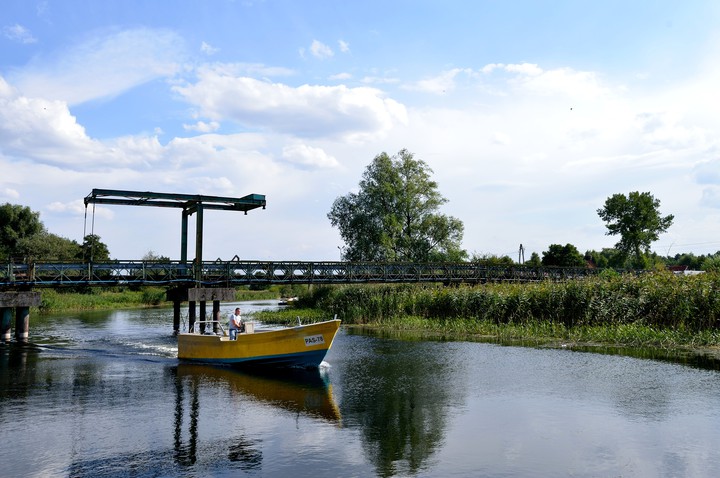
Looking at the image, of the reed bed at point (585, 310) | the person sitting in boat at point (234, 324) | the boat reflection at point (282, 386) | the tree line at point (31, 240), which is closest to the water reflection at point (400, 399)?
the boat reflection at point (282, 386)

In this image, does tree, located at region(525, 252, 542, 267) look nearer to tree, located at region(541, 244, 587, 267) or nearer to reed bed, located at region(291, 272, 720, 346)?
tree, located at region(541, 244, 587, 267)

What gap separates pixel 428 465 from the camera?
11.7 m

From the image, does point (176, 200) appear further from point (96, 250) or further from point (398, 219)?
point (96, 250)

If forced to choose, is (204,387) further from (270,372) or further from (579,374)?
(579,374)

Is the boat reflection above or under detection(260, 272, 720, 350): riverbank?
under

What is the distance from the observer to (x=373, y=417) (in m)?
15.6

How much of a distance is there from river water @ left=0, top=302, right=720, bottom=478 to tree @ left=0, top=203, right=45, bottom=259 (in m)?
59.2

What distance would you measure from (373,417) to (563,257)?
241 feet

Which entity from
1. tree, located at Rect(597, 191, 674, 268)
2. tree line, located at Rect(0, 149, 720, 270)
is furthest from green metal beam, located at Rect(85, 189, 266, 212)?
tree, located at Rect(597, 191, 674, 268)

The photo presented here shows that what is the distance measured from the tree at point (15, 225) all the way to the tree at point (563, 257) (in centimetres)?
6867

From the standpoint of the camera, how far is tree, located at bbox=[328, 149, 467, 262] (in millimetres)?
69312

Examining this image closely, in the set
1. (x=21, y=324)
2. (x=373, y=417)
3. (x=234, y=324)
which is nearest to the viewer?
(x=373, y=417)

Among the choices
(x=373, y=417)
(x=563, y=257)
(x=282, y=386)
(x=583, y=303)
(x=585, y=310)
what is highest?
(x=563, y=257)

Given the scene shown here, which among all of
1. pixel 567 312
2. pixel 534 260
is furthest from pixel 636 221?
pixel 567 312
